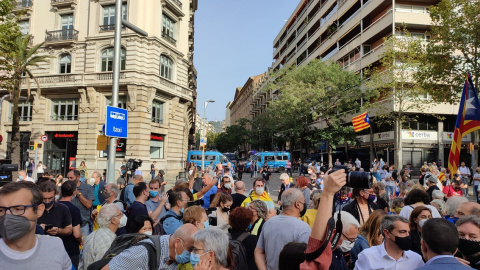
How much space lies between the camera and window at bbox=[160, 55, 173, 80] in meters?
28.6

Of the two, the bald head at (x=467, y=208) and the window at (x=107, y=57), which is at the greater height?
the window at (x=107, y=57)

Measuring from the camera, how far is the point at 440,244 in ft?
7.74

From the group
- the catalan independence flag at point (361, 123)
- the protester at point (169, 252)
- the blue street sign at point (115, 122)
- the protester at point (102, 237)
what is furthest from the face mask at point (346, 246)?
the catalan independence flag at point (361, 123)

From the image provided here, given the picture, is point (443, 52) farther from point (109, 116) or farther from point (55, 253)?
point (55, 253)

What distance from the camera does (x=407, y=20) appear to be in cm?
2942

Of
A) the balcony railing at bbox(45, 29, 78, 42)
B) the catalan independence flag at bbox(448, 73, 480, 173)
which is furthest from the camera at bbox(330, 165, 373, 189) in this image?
the balcony railing at bbox(45, 29, 78, 42)

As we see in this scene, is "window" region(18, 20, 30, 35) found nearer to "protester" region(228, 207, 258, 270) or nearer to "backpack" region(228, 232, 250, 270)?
"protester" region(228, 207, 258, 270)

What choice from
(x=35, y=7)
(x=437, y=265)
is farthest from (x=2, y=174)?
(x=35, y=7)

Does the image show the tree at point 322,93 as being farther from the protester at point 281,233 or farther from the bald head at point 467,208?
the protester at point 281,233

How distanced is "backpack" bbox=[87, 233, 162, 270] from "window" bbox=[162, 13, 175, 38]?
28149 mm

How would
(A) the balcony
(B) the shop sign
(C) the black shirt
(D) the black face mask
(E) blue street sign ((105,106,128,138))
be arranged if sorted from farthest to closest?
(B) the shop sign, (A) the balcony, (E) blue street sign ((105,106,128,138)), (C) the black shirt, (D) the black face mask

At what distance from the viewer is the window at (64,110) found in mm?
28234

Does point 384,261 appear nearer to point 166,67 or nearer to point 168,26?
point 166,67

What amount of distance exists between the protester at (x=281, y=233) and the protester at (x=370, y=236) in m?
0.63
